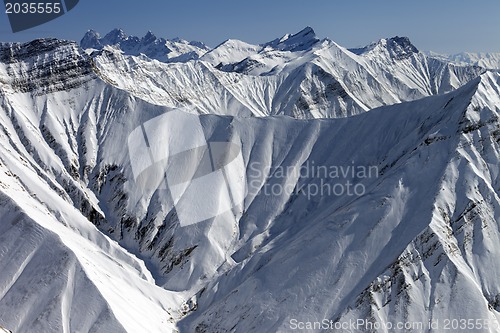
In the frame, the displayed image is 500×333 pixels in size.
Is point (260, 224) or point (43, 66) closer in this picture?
point (260, 224)

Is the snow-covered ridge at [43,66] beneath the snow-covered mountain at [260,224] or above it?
above

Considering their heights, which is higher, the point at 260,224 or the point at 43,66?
the point at 43,66

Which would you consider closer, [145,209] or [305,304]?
[305,304]

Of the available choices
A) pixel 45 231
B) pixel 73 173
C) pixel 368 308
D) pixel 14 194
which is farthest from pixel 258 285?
pixel 73 173

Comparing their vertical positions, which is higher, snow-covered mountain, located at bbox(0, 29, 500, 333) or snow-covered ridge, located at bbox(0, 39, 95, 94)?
snow-covered ridge, located at bbox(0, 39, 95, 94)

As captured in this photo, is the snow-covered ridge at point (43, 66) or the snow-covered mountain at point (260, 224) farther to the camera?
the snow-covered ridge at point (43, 66)

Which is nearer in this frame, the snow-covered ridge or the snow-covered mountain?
the snow-covered mountain

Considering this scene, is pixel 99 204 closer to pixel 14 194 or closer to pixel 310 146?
pixel 14 194

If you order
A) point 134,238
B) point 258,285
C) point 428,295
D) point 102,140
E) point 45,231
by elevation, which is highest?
point 102,140
